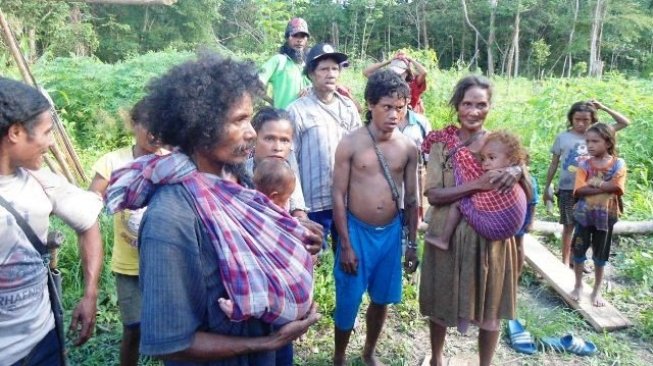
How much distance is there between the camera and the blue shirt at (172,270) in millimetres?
1225

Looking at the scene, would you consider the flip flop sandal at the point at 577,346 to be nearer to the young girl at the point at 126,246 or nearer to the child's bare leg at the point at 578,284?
the child's bare leg at the point at 578,284

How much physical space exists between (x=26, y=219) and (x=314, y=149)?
1874 millimetres

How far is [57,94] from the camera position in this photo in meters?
7.92

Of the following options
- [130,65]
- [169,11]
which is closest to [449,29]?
[169,11]

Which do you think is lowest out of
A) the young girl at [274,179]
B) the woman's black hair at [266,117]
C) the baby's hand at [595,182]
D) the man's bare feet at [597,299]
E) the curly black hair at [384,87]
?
the man's bare feet at [597,299]

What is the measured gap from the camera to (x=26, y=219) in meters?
1.74

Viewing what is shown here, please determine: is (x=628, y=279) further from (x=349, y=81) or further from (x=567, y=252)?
(x=349, y=81)

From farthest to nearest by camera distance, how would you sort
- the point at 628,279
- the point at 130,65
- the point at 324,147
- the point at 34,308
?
1. the point at 130,65
2. the point at 628,279
3. the point at 324,147
4. the point at 34,308

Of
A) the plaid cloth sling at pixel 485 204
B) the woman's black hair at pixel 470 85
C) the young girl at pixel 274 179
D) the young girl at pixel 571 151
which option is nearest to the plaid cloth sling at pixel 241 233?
the young girl at pixel 274 179

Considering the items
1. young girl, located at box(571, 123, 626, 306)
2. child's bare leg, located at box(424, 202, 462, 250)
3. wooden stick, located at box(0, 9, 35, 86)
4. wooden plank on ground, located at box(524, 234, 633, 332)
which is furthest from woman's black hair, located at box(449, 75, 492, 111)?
wooden stick, located at box(0, 9, 35, 86)

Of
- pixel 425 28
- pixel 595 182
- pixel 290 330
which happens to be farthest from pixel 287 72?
pixel 425 28

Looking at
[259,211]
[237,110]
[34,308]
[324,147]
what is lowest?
[34,308]

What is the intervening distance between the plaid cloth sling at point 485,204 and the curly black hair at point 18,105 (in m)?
1.90

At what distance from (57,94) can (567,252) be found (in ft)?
24.4
